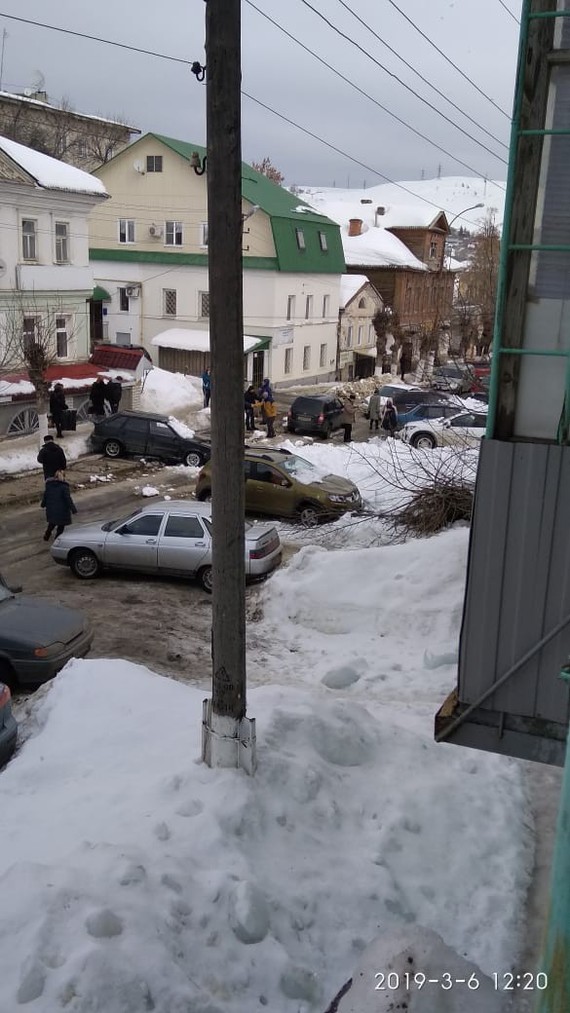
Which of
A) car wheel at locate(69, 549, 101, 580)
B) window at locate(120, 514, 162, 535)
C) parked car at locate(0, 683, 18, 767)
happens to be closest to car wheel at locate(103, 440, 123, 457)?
car wheel at locate(69, 549, 101, 580)

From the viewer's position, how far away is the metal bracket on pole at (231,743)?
6090mm

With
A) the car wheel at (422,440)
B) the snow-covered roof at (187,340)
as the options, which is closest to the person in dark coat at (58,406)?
the car wheel at (422,440)

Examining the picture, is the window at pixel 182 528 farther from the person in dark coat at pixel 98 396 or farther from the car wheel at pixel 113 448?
A: the person in dark coat at pixel 98 396

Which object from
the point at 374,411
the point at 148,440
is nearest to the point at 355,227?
the point at 374,411

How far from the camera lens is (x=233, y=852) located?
5.22 meters

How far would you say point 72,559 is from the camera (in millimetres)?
13953

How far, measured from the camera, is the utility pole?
5.64 m

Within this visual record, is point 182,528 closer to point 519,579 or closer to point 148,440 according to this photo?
point 519,579

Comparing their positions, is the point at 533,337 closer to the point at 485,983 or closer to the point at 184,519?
the point at 485,983

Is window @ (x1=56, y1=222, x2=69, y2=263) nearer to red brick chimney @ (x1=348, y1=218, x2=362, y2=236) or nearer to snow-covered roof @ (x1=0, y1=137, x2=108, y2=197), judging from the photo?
snow-covered roof @ (x1=0, y1=137, x2=108, y2=197)

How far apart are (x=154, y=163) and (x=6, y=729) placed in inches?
1448

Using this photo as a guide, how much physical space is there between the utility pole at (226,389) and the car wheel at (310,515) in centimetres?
1074

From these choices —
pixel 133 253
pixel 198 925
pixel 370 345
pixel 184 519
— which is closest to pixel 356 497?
pixel 184 519

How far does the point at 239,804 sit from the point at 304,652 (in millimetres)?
5334
